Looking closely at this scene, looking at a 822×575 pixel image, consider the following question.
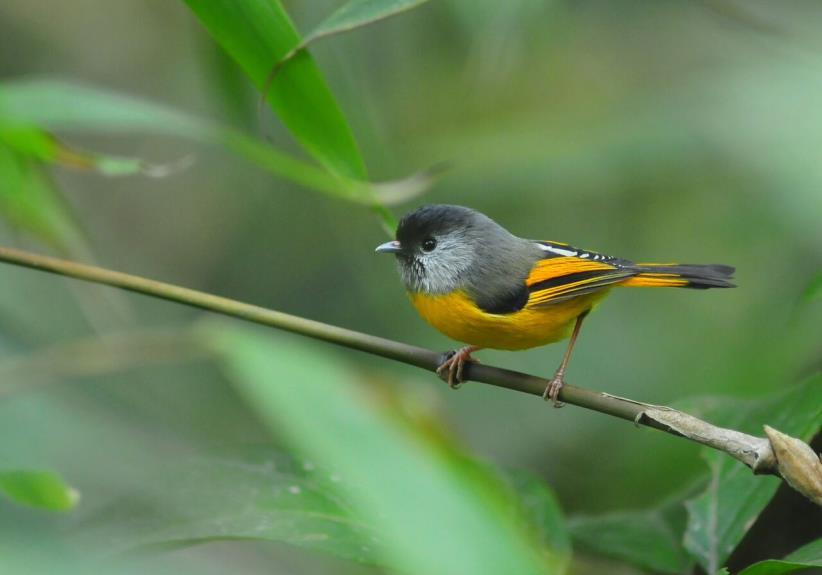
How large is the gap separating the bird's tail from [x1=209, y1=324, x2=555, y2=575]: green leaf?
4.20 ft

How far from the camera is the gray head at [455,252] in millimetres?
2629

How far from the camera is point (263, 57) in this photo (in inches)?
73.3

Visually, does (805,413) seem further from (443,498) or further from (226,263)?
(226,263)

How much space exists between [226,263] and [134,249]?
573 millimetres

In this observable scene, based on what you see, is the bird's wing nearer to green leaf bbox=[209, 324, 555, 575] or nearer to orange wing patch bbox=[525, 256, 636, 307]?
orange wing patch bbox=[525, 256, 636, 307]

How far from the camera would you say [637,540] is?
6.86 ft

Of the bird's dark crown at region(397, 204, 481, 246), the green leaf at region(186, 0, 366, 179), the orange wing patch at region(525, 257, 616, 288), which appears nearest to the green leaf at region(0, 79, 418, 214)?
the green leaf at region(186, 0, 366, 179)

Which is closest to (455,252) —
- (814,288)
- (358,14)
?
(358,14)

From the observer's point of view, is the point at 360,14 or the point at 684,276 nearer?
the point at 360,14

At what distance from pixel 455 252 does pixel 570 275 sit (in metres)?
0.36

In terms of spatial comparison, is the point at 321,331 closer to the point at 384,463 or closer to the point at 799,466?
the point at 384,463

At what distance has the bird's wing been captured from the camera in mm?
2498

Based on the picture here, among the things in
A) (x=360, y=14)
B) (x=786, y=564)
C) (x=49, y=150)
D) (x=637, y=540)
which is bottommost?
(x=786, y=564)

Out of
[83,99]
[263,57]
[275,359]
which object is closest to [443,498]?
[275,359]
